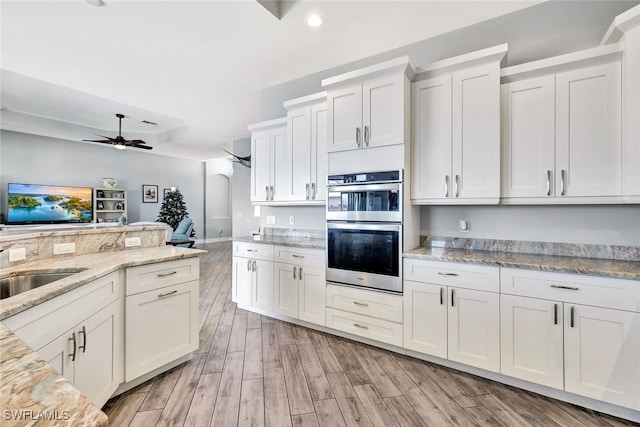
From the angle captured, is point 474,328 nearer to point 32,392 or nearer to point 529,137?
point 529,137

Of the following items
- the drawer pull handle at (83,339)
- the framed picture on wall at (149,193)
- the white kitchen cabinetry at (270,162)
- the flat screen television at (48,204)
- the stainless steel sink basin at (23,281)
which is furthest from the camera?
the framed picture on wall at (149,193)

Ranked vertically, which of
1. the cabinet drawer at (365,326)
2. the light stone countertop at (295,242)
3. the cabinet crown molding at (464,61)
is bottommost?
the cabinet drawer at (365,326)

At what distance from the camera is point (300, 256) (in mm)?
3107

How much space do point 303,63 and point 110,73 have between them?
2.54 metres

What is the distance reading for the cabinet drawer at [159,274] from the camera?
202cm

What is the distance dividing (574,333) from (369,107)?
2269mm

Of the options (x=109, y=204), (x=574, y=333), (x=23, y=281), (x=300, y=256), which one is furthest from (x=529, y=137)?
(x=109, y=204)

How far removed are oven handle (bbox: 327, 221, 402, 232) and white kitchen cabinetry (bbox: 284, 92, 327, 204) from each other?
0.49 m

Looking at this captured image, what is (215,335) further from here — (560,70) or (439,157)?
(560,70)

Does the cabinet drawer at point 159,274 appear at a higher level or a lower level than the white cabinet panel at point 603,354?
higher

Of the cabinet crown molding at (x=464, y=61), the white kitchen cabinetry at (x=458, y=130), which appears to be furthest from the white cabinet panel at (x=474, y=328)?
the cabinet crown molding at (x=464, y=61)

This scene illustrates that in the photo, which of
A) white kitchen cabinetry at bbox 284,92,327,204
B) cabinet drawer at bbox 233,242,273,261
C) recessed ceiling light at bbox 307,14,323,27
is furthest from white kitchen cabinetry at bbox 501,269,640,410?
recessed ceiling light at bbox 307,14,323,27

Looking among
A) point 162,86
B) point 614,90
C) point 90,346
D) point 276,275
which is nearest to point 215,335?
point 276,275

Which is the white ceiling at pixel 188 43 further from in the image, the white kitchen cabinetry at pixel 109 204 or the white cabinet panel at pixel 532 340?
the white kitchen cabinetry at pixel 109 204
